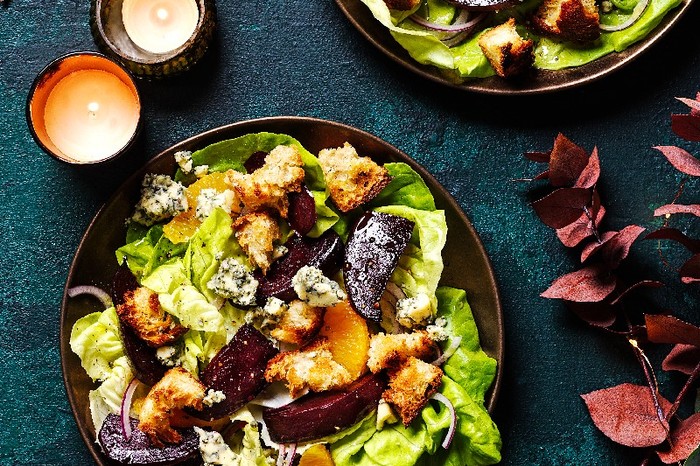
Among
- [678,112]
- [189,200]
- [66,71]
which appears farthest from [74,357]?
[678,112]

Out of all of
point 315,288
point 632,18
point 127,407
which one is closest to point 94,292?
point 127,407

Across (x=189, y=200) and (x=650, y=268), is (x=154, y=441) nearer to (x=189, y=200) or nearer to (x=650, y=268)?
(x=189, y=200)

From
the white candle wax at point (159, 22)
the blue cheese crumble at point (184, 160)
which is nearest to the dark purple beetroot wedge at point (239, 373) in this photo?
the blue cheese crumble at point (184, 160)

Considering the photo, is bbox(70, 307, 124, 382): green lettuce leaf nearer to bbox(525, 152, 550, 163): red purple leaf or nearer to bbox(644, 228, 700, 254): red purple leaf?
bbox(525, 152, 550, 163): red purple leaf

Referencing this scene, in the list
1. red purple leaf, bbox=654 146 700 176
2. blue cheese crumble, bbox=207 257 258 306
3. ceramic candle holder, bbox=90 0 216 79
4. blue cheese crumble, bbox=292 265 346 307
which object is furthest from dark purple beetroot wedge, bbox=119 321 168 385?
red purple leaf, bbox=654 146 700 176

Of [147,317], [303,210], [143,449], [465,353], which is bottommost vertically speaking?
[143,449]

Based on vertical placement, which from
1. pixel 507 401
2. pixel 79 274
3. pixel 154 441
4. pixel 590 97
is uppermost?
pixel 590 97

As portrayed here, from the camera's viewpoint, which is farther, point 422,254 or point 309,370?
point 422,254

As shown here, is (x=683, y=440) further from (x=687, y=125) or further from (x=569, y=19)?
(x=569, y=19)
